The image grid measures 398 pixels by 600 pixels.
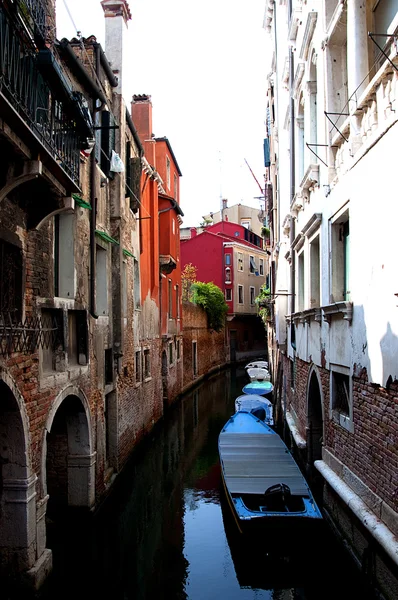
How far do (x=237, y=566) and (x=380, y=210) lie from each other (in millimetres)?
5605

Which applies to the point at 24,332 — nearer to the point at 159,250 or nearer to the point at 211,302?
the point at 159,250

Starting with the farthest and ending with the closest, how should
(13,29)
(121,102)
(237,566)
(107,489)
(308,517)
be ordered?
(121,102) → (107,489) → (237,566) → (308,517) → (13,29)

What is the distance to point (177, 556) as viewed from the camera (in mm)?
8438

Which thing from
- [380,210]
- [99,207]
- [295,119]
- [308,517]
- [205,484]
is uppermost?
[295,119]

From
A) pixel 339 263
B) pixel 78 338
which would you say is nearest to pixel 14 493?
pixel 78 338

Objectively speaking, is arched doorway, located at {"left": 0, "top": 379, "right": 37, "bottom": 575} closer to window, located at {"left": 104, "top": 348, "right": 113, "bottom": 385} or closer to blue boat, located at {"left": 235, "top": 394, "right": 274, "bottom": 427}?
window, located at {"left": 104, "top": 348, "right": 113, "bottom": 385}

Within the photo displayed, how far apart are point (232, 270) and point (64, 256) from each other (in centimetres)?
3389

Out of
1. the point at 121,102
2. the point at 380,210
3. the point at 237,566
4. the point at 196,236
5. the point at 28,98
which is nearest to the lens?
the point at 28,98

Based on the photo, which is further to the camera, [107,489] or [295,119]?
[295,119]

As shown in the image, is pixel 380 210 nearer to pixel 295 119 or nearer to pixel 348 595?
pixel 348 595

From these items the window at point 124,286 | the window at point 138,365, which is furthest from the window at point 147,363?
the window at point 124,286

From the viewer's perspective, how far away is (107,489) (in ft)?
33.5

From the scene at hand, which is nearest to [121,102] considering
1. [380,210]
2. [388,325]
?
[380,210]

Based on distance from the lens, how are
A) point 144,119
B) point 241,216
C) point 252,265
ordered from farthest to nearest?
1. point 241,216
2. point 252,265
3. point 144,119
